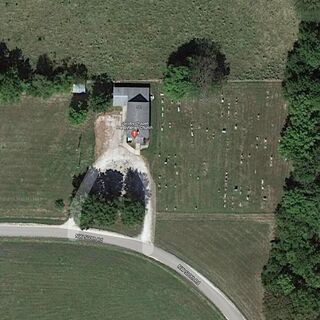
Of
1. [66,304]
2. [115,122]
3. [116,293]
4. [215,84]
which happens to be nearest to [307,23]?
[215,84]

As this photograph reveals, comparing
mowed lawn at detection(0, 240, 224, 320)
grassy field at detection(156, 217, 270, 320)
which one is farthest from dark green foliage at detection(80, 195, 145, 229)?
mowed lawn at detection(0, 240, 224, 320)

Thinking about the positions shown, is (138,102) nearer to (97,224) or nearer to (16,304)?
(97,224)

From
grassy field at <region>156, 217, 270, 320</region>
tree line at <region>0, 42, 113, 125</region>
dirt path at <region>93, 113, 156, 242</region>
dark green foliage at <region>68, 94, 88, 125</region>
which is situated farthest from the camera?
dirt path at <region>93, 113, 156, 242</region>

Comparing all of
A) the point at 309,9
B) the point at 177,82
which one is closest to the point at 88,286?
the point at 177,82

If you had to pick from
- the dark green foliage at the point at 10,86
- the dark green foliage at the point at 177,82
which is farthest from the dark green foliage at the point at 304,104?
the dark green foliage at the point at 10,86

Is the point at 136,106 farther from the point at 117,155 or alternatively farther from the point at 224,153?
the point at 224,153

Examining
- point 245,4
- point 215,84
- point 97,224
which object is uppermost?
point 245,4

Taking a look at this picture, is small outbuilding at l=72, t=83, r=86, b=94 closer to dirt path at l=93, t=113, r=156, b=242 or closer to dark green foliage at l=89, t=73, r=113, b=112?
dark green foliage at l=89, t=73, r=113, b=112
